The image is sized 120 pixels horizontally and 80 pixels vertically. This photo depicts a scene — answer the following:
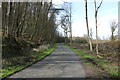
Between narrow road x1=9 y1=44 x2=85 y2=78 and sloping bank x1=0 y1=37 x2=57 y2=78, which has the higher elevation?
sloping bank x1=0 y1=37 x2=57 y2=78

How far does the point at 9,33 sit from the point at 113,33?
45.6 metres

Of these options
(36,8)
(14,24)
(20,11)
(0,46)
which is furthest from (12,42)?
(36,8)

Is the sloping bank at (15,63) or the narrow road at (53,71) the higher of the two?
the sloping bank at (15,63)

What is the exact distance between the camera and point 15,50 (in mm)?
14484

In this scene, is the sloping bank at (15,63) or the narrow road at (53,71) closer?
the narrow road at (53,71)

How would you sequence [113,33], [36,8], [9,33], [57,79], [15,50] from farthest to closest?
[113,33]
[36,8]
[9,33]
[15,50]
[57,79]

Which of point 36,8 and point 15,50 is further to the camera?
point 36,8

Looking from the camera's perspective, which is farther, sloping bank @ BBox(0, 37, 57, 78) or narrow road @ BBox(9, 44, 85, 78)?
sloping bank @ BBox(0, 37, 57, 78)

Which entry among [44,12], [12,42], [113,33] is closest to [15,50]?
[12,42]

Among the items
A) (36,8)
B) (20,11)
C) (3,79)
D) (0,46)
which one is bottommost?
(3,79)

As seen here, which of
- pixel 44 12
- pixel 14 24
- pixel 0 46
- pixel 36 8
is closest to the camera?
pixel 0 46

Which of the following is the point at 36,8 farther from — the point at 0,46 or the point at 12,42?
the point at 0,46

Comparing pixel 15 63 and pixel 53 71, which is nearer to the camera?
pixel 53 71

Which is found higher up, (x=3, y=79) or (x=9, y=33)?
(x=9, y=33)
